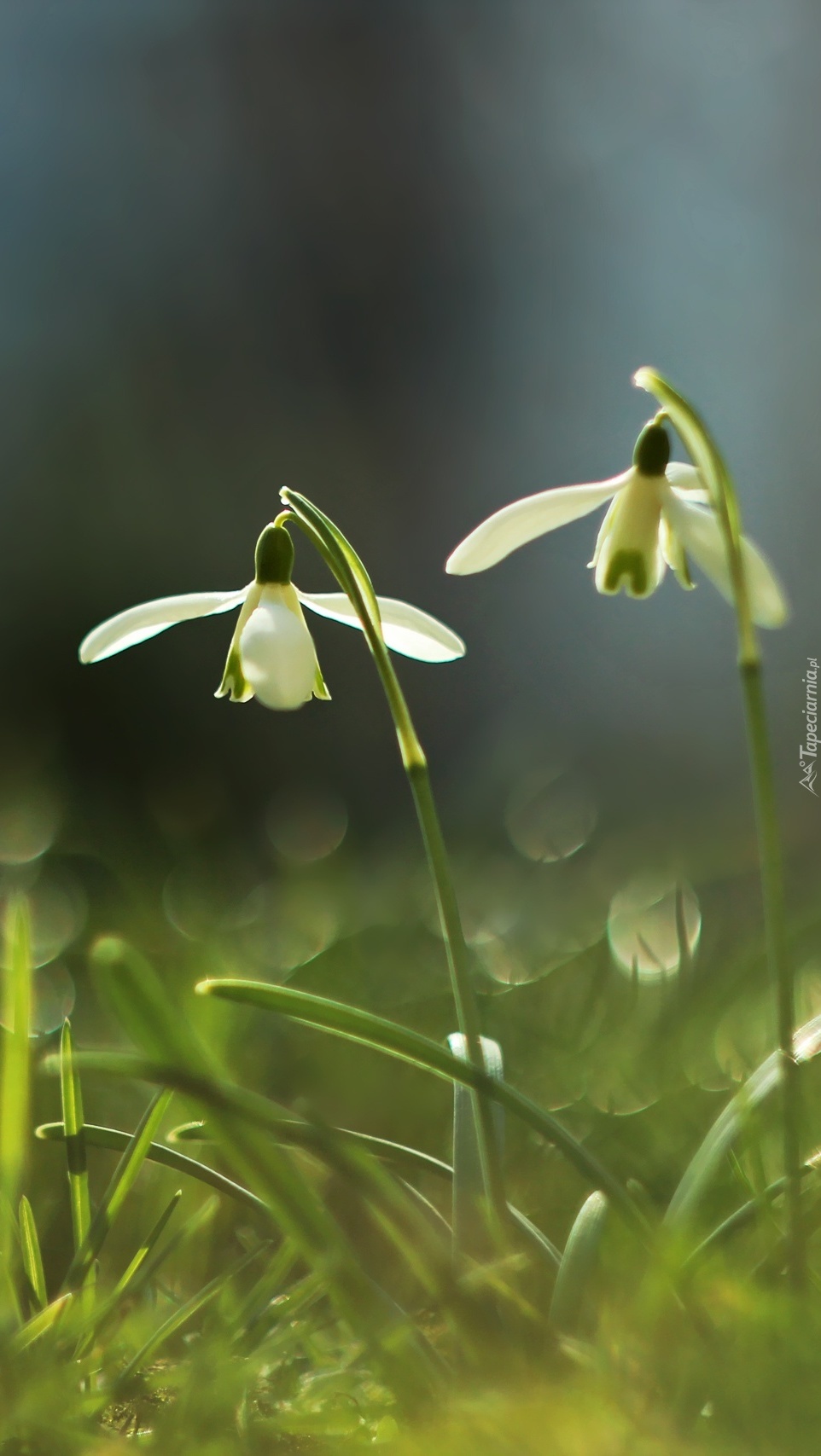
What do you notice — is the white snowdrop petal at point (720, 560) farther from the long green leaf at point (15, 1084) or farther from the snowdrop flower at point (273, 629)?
the long green leaf at point (15, 1084)

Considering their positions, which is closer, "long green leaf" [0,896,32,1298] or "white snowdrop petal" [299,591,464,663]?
"long green leaf" [0,896,32,1298]

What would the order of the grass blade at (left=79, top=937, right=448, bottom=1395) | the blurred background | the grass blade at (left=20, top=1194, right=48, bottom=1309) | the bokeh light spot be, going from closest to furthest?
the grass blade at (left=79, top=937, right=448, bottom=1395) → the grass blade at (left=20, top=1194, right=48, bottom=1309) → the bokeh light spot → the blurred background

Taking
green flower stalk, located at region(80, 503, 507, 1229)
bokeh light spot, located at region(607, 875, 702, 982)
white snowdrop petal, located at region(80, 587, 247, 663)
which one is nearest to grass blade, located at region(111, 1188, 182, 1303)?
green flower stalk, located at region(80, 503, 507, 1229)

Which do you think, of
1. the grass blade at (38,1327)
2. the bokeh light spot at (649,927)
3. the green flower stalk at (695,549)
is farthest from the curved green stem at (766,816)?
the bokeh light spot at (649,927)

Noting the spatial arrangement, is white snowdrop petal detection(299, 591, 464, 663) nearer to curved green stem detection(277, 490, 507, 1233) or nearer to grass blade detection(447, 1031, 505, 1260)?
curved green stem detection(277, 490, 507, 1233)

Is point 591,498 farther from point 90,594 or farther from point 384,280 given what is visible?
point 384,280

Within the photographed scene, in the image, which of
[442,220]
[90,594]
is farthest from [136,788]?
[442,220]

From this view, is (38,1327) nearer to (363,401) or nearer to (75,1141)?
(75,1141)
